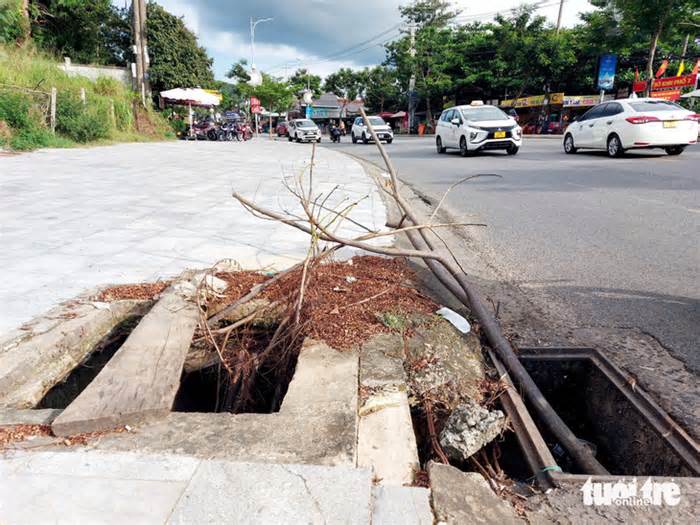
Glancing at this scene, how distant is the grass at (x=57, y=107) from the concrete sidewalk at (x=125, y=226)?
4.89m

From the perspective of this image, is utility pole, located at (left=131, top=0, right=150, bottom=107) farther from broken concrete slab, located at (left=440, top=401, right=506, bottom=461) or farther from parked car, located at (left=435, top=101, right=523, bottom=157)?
broken concrete slab, located at (left=440, top=401, right=506, bottom=461)

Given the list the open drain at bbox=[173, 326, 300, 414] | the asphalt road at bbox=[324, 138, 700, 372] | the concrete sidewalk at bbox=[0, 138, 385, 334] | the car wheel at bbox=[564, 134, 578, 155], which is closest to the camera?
the open drain at bbox=[173, 326, 300, 414]

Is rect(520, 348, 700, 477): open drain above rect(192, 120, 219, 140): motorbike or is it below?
below

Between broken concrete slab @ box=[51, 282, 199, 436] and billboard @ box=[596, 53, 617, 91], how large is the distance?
30444 millimetres

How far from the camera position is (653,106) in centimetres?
1075

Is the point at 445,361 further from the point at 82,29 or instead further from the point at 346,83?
the point at 346,83

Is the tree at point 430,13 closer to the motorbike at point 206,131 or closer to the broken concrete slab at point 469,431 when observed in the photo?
the motorbike at point 206,131

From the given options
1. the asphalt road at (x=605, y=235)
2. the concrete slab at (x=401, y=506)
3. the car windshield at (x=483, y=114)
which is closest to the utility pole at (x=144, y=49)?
the car windshield at (x=483, y=114)

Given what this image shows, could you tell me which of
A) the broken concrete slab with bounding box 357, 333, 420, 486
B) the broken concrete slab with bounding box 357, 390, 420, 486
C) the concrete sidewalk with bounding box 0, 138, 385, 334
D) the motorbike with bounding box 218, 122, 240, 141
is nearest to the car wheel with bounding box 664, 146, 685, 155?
the concrete sidewalk with bounding box 0, 138, 385, 334

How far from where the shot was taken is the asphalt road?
3.02 meters

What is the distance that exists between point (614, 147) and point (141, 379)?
12591mm

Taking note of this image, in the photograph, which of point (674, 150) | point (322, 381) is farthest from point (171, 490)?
point (674, 150)

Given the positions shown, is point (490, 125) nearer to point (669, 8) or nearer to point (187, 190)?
point (187, 190)

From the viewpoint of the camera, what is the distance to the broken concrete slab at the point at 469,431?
186 centimetres
